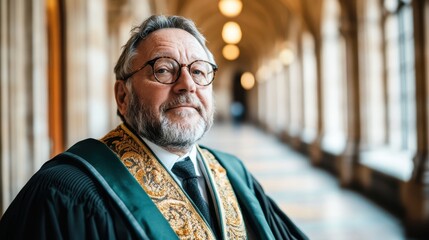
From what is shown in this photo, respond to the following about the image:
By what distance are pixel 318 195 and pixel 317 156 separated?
4.19 metres

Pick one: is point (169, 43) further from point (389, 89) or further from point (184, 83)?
point (389, 89)

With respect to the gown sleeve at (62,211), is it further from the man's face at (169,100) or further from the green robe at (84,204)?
the man's face at (169,100)

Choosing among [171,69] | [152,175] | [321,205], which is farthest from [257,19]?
[152,175]

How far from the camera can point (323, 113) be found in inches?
495

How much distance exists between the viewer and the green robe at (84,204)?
4.33ft

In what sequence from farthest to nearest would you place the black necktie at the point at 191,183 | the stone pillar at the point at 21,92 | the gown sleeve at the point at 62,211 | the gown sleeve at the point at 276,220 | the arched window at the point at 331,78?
the arched window at the point at 331,78 < the stone pillar at the point at 21,92 < the gown sleeve at the point at 276,220 < the black necktie at the point at 191,183 < the gown sleeve at the point at 62,211

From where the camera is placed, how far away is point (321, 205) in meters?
7.39

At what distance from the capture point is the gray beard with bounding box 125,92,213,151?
5.33ft

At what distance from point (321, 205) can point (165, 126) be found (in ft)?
20.3

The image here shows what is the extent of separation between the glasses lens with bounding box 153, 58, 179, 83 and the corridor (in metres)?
4.30

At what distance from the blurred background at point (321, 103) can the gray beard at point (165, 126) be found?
24.9 inches

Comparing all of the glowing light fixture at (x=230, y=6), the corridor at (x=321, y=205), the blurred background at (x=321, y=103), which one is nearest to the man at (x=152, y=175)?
the blurred background at (x=321, y=103)

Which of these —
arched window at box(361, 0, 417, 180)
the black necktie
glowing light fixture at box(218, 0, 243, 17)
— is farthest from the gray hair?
glowing light fixture at box(218, 0, 243, 17)

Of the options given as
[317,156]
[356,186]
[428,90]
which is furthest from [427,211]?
[317,156]
